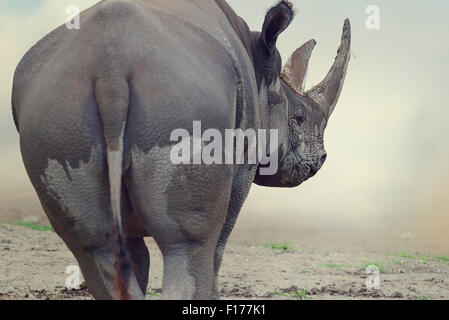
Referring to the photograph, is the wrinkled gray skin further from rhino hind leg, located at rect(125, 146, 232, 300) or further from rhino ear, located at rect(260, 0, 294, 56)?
rhino ear, located at rect(260, 0, 294, 56)

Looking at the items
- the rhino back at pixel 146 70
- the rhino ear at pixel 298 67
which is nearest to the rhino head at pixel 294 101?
the rhino ear at pixel 298 67

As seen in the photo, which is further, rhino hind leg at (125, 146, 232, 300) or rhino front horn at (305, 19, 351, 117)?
rhino front horn at (305, 19, 351, 117)

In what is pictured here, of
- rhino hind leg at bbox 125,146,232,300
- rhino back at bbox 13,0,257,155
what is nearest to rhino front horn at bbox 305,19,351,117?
rhino back at bbox 13,0,257,155

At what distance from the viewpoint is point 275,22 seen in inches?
189

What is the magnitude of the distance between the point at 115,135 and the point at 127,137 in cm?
6

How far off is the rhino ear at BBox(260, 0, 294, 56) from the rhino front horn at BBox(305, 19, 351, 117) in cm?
99

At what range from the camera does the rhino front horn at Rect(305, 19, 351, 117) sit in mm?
5987

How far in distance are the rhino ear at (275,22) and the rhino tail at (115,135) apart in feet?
4.92

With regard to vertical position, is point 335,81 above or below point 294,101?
above

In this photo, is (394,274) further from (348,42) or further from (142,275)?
(142,275)

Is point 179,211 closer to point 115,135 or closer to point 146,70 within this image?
point 115,135

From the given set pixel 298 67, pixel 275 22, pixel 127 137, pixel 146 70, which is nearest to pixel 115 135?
pixel 127 137

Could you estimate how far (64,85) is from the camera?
358 cm
